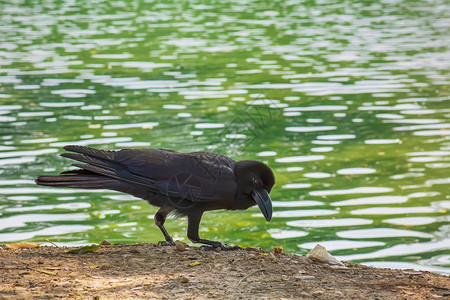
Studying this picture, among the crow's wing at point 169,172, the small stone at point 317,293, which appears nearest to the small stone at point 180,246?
the crow's wing at point 169,172

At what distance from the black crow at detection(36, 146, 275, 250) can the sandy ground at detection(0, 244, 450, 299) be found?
38 cm

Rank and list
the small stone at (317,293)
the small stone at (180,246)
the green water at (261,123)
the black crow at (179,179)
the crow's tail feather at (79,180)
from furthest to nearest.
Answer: the green water at (261,123) → the small stone at (180,246) → the black crow at (179,179) → the crow's tail feather at (79,180) → the small stone at (317,293)

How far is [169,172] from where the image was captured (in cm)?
621

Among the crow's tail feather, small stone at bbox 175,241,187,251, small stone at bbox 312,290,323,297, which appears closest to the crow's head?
small stone at bbox 175,241,187,251

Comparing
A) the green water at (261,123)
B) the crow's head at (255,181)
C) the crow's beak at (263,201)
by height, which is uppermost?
the crow's head at (255,181)

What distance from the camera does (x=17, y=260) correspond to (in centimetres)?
592

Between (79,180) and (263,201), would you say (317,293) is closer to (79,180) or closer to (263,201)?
(263,201)

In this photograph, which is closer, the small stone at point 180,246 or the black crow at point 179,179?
the black crow at point 179,179

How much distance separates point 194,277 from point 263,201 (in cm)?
95

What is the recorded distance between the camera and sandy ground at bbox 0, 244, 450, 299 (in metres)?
5.07

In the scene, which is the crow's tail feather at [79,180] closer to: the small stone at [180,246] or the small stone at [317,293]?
the small stone at [180,246]

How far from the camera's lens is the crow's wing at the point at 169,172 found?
6105 mm

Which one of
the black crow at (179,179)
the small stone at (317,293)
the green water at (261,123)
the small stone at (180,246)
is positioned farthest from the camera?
the green water at (261,123)

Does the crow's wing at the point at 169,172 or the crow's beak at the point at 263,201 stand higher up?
the crow's wing at the point at 169,172
